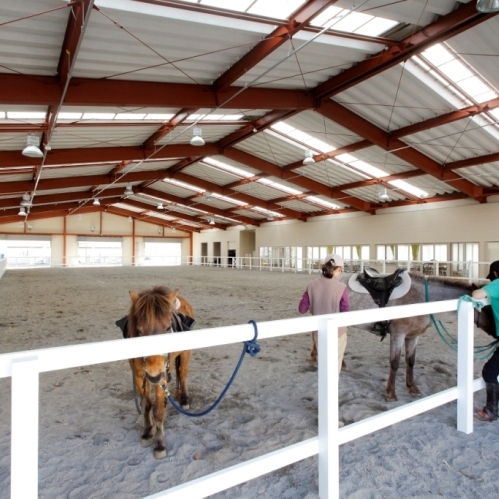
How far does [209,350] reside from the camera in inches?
200

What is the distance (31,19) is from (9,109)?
12.9 ft

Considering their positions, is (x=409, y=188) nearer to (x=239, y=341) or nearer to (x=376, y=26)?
(x=376, y=26)

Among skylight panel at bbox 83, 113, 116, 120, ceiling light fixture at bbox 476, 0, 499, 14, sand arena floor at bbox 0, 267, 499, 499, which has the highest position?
skylight panel at bbox 83, 113, 116, 120

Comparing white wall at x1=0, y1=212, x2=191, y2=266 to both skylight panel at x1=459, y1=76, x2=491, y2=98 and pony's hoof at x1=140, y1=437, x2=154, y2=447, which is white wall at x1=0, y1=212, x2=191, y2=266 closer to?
skylight panel at x1=459, y1=76, x2=491, y2=98

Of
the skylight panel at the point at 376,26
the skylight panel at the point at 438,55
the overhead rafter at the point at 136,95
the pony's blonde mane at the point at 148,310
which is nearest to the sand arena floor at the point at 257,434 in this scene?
the pony's blonde mane at the point at 148,310

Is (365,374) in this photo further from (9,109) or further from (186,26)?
(9,109)

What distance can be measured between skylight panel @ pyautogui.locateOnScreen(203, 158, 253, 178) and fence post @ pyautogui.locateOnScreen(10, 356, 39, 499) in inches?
701

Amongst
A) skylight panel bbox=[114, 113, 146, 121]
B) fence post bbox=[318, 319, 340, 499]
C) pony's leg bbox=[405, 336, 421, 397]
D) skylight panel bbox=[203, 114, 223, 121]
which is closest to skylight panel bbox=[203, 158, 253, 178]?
skylight panel bbox=[203, 114, 223, 121]

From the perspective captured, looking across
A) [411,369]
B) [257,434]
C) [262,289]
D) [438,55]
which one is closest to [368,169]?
[262,289]

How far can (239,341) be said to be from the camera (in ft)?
5.56

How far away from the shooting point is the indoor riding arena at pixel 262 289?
6.70 feet

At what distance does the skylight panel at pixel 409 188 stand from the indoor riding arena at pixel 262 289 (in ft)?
0.36

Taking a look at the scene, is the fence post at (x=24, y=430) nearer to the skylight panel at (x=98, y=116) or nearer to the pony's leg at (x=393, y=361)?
the pony's leg at (x=393, y=361)

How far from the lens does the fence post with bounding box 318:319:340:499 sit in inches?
72.8
